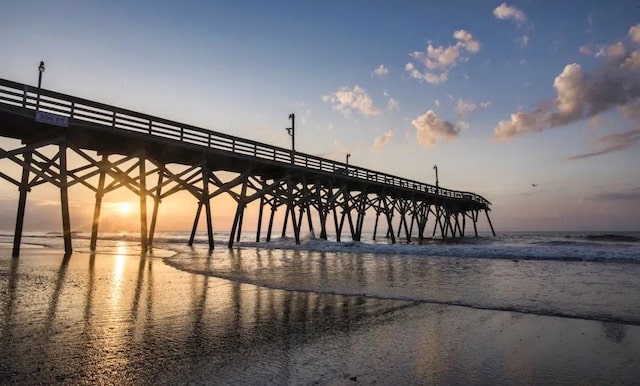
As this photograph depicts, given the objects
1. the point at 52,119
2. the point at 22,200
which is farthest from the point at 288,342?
the point at 22,200

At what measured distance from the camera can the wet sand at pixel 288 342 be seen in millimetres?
2734

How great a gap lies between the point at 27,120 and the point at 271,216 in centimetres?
1554

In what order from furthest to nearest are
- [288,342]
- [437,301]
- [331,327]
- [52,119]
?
1. [52,119]
2. [437,301]
3. [331,327]
4. [288,342]

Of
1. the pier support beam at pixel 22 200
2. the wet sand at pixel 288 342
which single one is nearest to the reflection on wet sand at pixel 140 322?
the wet sand at pixel 288 342

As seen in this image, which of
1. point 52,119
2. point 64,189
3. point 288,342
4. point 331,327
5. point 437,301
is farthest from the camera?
point 64,189

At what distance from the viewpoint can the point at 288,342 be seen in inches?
142

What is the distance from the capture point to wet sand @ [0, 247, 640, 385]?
8.97 ft

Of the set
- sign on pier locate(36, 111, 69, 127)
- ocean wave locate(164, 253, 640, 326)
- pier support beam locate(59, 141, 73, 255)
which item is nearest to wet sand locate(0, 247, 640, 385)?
ocean wave locate(164, 253, 640, 326)

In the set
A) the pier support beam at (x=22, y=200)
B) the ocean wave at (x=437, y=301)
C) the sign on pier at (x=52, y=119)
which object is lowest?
the ocean wave at (x=437, y=301)

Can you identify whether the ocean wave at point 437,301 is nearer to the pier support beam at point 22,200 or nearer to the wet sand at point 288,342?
the wet sand at point 288,342

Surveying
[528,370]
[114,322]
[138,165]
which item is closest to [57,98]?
[138,165]

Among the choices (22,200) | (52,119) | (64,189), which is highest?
(52,119)

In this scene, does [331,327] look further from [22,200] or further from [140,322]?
[22,200]

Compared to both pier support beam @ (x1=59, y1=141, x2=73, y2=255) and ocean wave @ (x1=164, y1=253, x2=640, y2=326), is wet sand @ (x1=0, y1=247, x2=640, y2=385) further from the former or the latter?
pier support beam @ (x1=59, y1=141, x2=73, y2=255)
